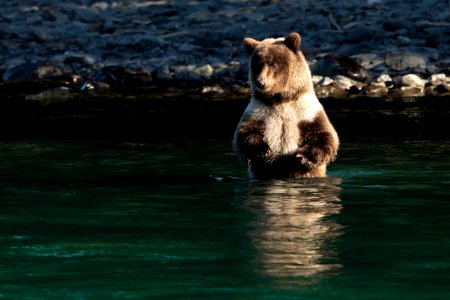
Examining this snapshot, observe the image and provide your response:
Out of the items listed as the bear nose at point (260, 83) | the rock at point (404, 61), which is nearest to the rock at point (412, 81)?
the rock at point (404, 61)

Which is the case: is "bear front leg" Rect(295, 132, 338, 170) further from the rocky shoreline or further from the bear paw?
the rocky shoreline

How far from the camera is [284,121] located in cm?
1058

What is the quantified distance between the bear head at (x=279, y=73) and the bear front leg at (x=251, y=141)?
0.80 ft

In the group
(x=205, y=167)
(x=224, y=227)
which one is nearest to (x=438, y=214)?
(x=224, y=227)

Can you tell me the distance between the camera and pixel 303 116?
10578 mm

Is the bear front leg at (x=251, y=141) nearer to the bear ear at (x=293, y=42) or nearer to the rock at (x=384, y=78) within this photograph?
the bear ear at (x=293, y=42)

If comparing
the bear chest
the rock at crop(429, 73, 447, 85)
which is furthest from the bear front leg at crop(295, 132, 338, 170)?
the rock at crop(429, 73, 447, 85)

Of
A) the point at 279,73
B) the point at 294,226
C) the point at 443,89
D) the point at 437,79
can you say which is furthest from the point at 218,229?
the point at 437,79

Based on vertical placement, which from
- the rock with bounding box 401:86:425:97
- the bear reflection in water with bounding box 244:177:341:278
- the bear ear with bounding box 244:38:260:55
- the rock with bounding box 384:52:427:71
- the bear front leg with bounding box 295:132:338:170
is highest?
the bear ear with bounding box 244:38:260:55

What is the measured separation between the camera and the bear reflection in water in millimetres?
7055

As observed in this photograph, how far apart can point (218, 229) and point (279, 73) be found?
8.29 feet

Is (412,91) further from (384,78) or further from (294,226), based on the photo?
(294,226)

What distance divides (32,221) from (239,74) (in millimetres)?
14236

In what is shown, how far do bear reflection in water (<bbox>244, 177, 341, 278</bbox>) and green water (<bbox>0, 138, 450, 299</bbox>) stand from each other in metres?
0.01
